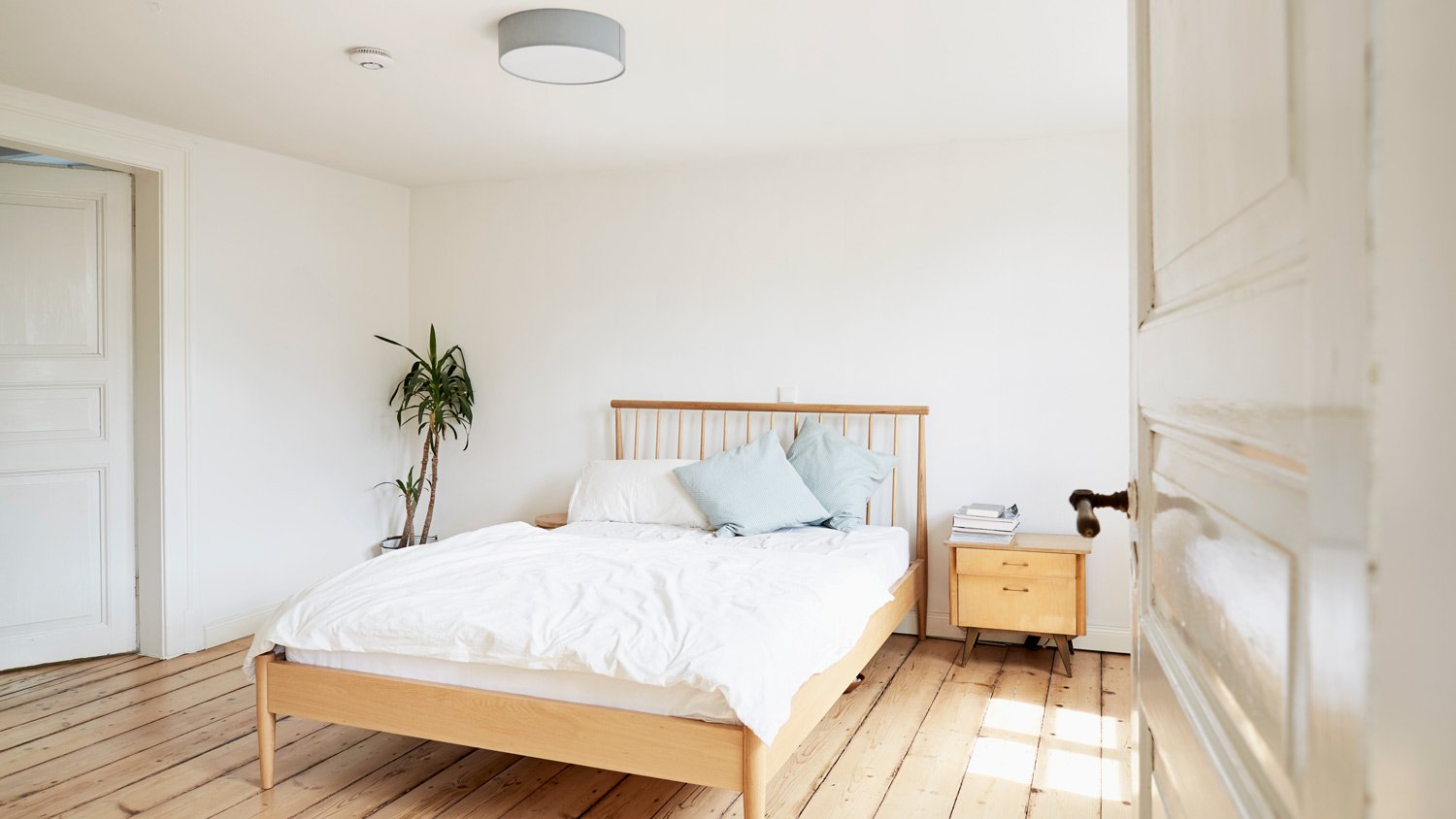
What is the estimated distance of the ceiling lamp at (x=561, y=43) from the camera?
9.53 feet

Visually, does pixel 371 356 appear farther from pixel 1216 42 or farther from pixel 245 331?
pixel 1216 42

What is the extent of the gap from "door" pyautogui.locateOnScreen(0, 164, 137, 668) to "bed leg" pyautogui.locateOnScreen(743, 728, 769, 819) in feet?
11.4

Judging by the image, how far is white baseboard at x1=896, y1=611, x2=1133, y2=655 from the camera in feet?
13.9

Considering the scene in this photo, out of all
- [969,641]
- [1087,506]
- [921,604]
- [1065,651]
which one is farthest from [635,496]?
[1087,506]

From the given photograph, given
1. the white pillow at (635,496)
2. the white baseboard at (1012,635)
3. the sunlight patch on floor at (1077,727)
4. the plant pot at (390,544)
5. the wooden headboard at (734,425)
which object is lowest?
the sunlight patch on floor at (1077,727)

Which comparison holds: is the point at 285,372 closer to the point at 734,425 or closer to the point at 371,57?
the point at 371,57

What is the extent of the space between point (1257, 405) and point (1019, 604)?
3.63 meters

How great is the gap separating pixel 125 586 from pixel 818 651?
11.3 feet

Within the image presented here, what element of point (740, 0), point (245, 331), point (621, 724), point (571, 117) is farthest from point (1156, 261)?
point (245, 331)

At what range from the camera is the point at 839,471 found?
14.2ft

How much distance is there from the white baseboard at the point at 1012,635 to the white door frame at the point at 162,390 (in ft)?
11.1

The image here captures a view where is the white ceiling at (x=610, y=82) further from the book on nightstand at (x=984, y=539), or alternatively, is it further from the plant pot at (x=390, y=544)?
the plant pot at (x=390, y=544)

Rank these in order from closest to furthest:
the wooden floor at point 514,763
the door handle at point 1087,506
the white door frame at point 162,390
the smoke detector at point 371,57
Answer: the door handle at point 1087,506 → the wooden floor at point 514,763 → the smoke detector at point 371,57 → the white door frame at point 162,390

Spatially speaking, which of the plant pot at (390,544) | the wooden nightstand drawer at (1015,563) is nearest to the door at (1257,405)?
the wooden nightstand drawer at (1015,563)
